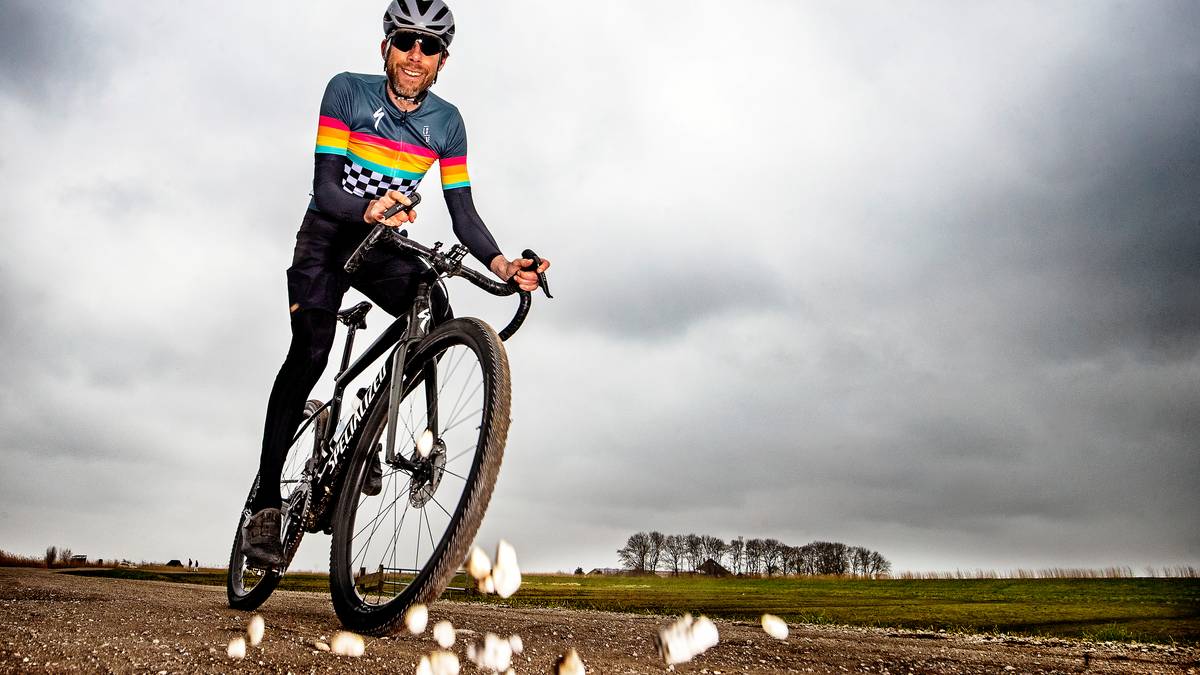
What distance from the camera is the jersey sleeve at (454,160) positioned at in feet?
17.5

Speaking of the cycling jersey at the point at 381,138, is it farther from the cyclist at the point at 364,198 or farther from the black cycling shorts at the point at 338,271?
the black cycling shorts at the point at 338,271

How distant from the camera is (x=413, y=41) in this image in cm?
511

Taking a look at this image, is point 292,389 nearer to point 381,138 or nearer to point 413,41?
point 381,138

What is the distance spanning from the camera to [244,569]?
6238 mm

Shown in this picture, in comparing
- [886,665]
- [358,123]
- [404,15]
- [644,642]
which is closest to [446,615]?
[644,642]

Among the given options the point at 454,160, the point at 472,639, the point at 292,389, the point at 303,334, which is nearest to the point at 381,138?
the point at 454,160

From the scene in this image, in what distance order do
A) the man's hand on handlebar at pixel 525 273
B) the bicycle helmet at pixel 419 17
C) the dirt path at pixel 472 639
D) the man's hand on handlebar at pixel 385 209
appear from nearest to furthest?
the dirt path at pixel 472 639
the man's hand on handlebar at pixel 385 209
the man's hand on handlebar at pixel 525 273
the bicycle helmet at pixel 419 17

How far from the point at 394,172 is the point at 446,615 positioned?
3525 millimetres

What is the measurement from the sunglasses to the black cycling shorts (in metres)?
1.40

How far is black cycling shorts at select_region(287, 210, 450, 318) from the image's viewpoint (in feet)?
15.6

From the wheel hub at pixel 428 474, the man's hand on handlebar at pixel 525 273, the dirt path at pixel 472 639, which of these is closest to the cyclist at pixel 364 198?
the man's hand on handlebar at pixel 525 273

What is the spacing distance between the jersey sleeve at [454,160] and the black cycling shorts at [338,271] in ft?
2.53

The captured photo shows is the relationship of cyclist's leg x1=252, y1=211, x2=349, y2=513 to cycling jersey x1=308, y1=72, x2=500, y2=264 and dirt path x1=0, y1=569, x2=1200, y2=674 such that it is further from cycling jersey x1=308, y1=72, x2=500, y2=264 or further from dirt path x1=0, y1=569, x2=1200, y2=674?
dirt path x1=0, y1=569, x2=1200, y2=674

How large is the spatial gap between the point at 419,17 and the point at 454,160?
104 centimetres
